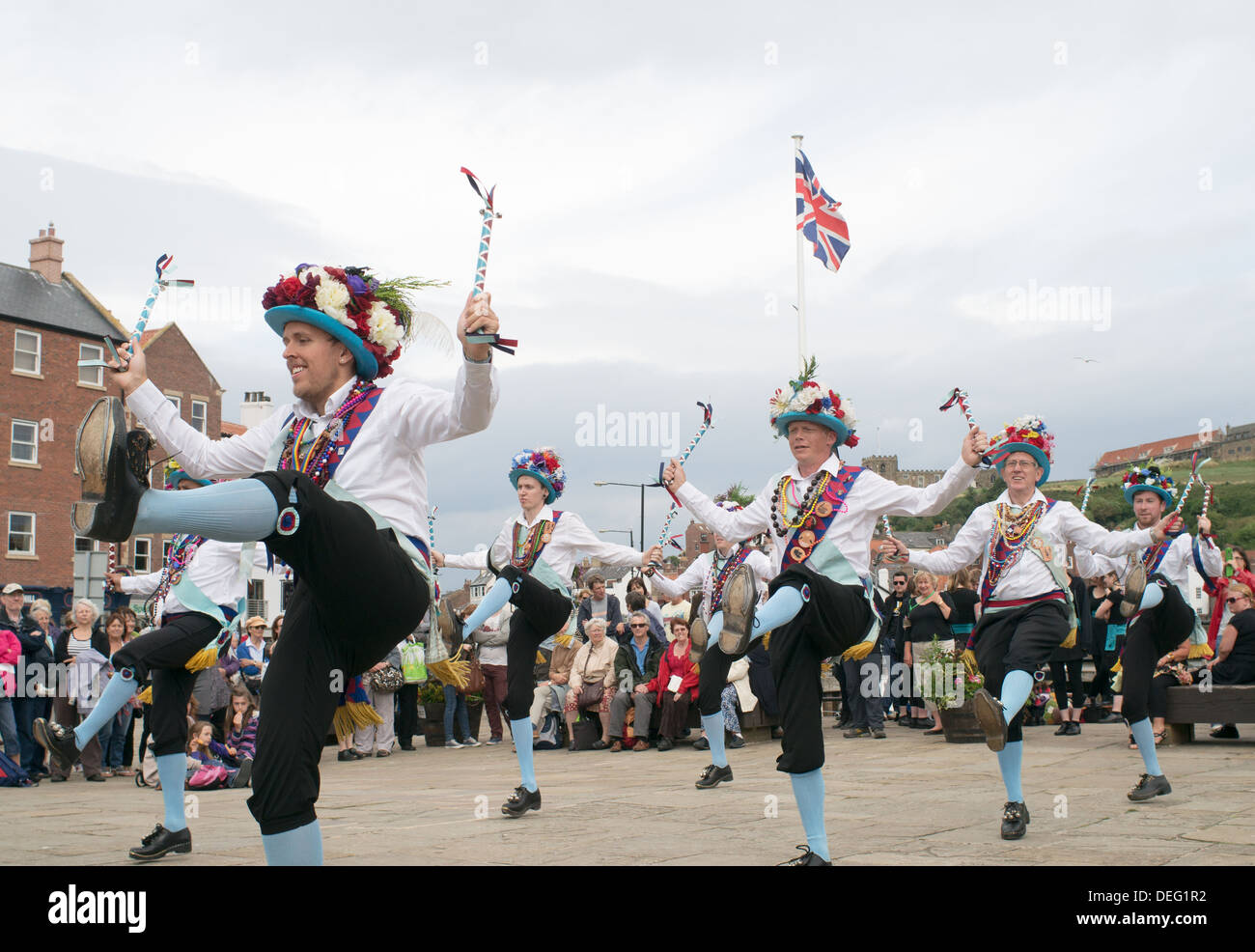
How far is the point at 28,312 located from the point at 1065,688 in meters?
33.9

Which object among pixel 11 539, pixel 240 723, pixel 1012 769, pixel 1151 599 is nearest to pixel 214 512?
pixel 1012 769

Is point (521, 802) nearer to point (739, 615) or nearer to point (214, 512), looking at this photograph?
point (739, 615)

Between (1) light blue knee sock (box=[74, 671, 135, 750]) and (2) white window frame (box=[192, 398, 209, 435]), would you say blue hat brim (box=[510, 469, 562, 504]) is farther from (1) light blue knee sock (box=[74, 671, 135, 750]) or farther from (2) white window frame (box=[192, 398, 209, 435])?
(2) white window frame (box=[192, 398, 209, 435])

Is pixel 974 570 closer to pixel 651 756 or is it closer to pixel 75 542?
pixel 651 756

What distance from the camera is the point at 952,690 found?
13.0 meters

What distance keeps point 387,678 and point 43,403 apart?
28.5 meters

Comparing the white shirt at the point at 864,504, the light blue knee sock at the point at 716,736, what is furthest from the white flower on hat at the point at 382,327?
the light blue knee sock at the point at 716,736

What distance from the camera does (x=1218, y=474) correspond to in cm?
11575

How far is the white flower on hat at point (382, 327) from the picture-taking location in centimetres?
423

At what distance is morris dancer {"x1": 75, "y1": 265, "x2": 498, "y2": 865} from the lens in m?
3.11

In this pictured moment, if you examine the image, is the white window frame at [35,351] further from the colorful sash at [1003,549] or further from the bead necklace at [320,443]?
the bead necklace at [320,443]

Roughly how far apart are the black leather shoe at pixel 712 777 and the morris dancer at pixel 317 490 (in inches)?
201

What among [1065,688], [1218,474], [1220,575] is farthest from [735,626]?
[1218,474]

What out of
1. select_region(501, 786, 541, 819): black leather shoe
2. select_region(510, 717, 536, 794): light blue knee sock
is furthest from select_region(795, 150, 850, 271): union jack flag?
select_region(501, 786, 541, 819): black leather shoe
